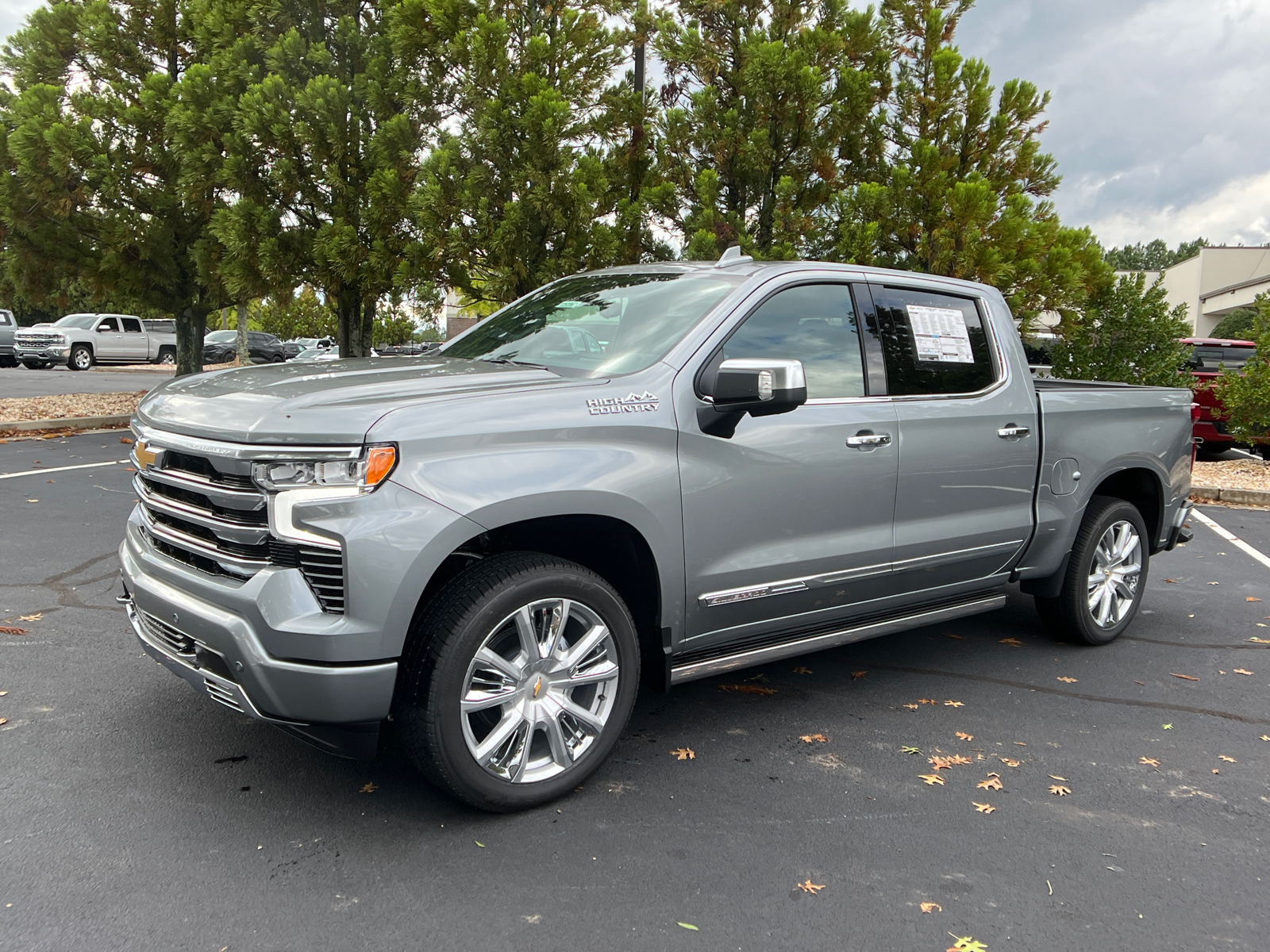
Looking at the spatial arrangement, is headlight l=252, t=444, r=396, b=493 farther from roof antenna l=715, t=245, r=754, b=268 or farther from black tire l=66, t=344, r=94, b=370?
black tire l=66, t=344, r=94, b=370

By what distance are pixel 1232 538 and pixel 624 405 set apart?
25.5ft

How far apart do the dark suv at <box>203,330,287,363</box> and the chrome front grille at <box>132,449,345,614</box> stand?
135ft

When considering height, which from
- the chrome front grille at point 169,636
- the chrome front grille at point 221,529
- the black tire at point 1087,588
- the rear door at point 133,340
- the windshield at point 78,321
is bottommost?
the black tire at point 1087,588

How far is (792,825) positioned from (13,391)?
21.7 metres

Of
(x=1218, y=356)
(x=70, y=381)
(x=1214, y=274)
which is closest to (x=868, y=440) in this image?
(x=1218, y=356)

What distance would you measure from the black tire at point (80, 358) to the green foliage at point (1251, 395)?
107 feet

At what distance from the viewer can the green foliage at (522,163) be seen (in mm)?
11656

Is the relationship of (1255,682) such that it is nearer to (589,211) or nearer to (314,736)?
(314,736)

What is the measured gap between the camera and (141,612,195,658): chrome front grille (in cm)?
317

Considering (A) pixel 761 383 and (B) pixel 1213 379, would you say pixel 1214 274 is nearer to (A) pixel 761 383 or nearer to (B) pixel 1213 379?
(B) pixel 1213 379

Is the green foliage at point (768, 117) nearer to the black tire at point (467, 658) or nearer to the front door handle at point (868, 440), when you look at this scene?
the front door handle at point (868, 440)

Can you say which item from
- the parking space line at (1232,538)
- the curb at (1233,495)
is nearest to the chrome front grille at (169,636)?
the parking space line at (1232,538)

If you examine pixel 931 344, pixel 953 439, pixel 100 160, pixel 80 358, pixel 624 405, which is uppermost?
pixel 100 160

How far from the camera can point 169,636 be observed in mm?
3268
